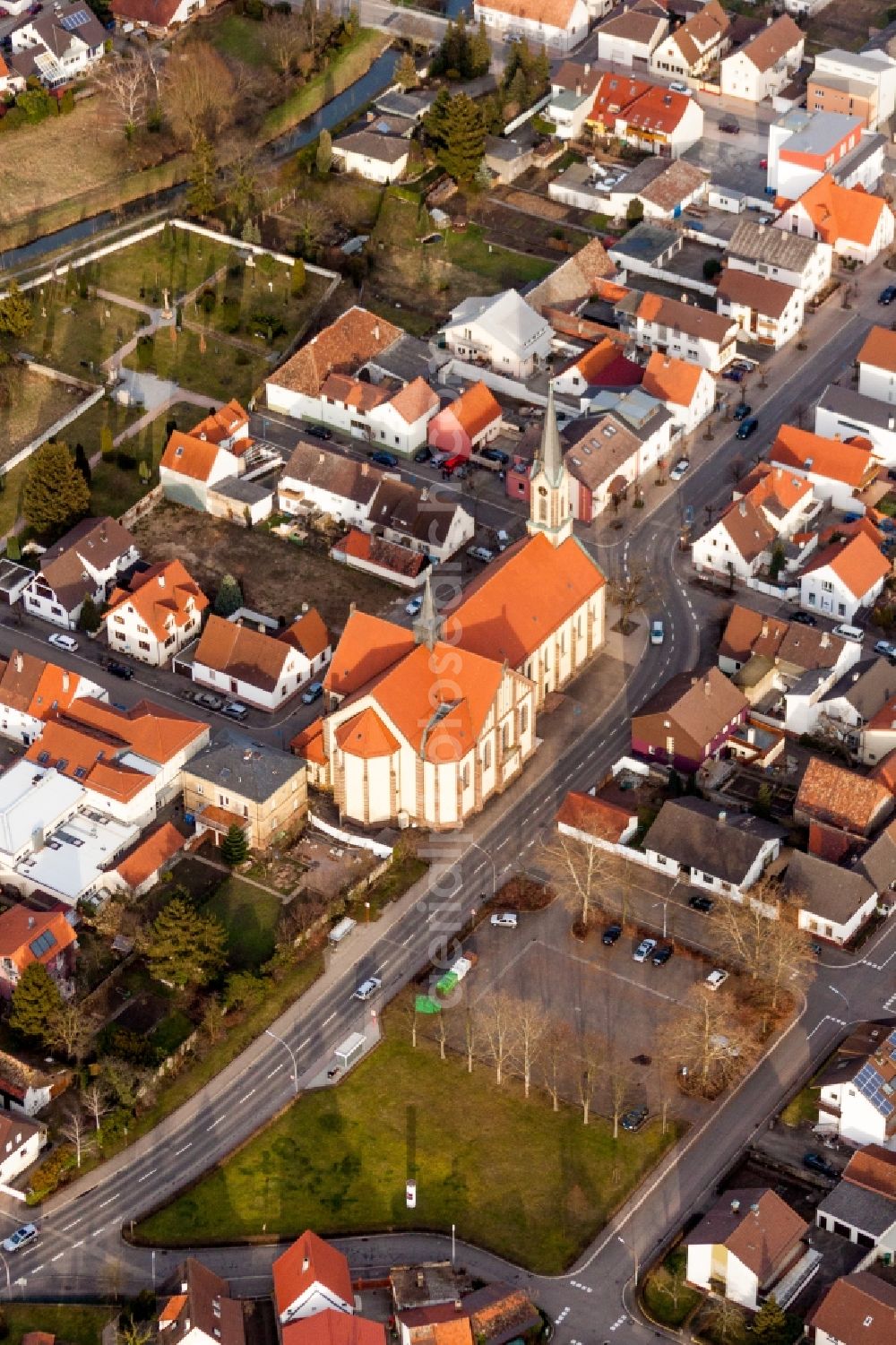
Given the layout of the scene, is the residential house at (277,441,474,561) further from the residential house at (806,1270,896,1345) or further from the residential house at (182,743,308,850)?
the residential house at (806,1270,896,1345)

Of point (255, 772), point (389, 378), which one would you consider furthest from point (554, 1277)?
point (389, 378)

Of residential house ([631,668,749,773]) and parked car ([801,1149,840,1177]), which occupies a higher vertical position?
residential house ([631,668,749,773])

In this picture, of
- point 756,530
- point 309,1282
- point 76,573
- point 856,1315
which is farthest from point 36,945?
point 756,530

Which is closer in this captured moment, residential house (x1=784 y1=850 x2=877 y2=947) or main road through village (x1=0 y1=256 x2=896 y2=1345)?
main road through village (x1=0 y1=256 x2=896 y2=1345)

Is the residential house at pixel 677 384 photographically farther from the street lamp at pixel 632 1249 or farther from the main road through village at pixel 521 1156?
the street lamp at pixel 632 1249

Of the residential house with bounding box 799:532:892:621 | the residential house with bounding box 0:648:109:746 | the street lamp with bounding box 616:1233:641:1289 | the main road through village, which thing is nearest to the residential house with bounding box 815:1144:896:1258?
the main road through village
